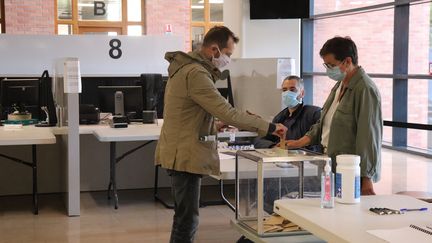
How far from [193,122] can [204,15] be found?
41.0 feet

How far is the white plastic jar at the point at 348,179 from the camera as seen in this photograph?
2409mm

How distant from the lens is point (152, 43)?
29.1 feet

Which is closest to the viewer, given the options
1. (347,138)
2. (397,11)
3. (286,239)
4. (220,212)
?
(286,239)

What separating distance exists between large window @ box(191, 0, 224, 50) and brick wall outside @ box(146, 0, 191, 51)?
0.99ft

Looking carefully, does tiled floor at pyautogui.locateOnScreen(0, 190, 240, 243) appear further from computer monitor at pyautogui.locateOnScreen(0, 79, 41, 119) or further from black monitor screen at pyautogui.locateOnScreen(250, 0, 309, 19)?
black monitor screen at pyautogui.locateOnScreen(250, 0, 309, 19)

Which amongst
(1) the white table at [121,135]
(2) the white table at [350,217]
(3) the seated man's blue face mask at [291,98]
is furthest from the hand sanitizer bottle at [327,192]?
(1) the white table at [121,135]

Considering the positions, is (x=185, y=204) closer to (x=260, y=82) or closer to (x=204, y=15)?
(x=260, y=82)

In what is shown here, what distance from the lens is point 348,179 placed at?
7.97ft

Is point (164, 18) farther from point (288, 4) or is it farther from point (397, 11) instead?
point (397, 11)

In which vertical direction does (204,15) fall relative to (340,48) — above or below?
above

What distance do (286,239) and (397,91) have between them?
22.7 ft

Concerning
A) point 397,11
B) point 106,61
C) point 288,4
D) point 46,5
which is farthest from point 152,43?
point 46,5

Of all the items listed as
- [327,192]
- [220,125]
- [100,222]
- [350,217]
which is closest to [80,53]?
[220,125]

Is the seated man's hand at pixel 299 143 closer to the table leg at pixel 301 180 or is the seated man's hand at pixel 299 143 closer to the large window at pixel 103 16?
the table leg at pixel 301 180
